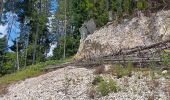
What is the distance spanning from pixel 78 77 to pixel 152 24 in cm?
1098

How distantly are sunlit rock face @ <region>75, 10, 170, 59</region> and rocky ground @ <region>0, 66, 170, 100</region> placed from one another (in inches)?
225

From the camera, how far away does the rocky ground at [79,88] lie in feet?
53.7

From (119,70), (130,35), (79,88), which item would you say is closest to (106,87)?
(79,88)

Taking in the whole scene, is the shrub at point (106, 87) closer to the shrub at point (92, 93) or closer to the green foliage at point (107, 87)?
the green foliage at point (107, 87)

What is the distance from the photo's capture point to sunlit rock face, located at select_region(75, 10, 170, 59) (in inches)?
1110

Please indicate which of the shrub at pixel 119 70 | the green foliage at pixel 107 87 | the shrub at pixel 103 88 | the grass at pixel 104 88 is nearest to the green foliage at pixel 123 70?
the shrub at pixel 119 70

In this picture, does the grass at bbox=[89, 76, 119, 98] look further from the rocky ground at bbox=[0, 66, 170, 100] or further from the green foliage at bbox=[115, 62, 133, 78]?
the green foliage at bbox=[115, 62, 133, 78]

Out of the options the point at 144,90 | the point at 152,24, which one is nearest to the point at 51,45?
the point at 152,24

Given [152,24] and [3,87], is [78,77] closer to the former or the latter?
[3,87]

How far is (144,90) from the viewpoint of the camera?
54.3 ft

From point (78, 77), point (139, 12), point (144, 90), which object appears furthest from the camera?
point (139, 12)

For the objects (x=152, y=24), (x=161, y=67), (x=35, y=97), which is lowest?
(x=35, y=97)

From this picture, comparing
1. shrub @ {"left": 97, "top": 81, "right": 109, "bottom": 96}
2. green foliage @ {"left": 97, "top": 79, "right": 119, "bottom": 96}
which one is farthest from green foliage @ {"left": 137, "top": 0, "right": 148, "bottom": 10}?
shrub @ {"left": 97, "top": 81, "right": 109, "bottom": 96}

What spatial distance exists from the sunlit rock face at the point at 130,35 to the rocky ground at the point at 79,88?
225 inches
